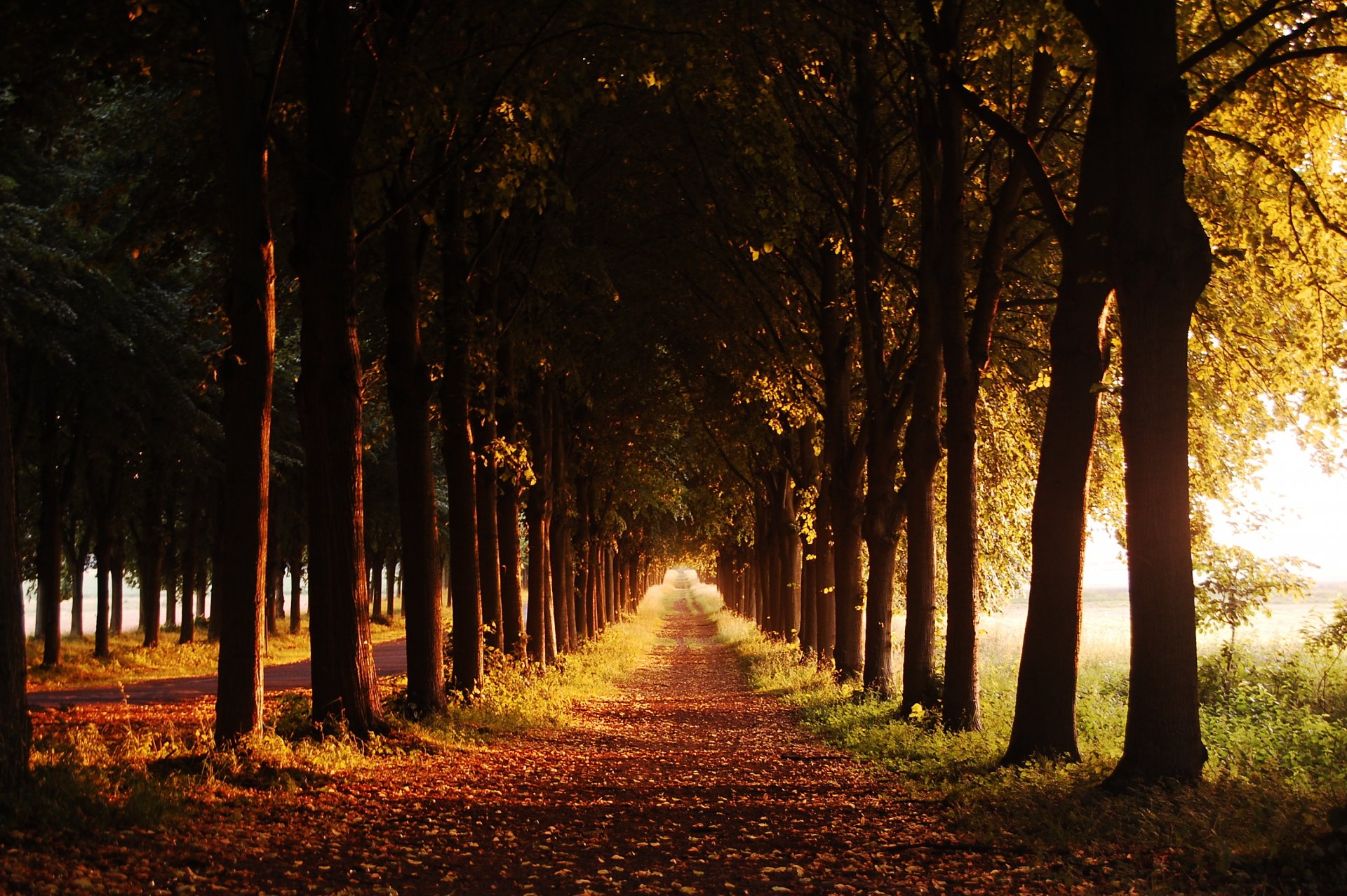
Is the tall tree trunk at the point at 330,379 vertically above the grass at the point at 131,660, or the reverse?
the tall tree trunk at the point at 330,379

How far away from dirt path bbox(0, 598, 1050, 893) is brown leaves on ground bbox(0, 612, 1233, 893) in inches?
0.8

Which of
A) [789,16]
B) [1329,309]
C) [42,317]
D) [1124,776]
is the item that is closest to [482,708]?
[1124,776]

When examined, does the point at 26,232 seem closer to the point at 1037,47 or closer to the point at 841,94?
the point at 841,94

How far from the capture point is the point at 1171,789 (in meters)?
7.65

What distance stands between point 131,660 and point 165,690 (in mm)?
7069

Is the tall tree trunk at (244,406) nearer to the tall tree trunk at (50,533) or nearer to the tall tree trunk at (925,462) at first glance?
the tall tree trunk at (925,462)

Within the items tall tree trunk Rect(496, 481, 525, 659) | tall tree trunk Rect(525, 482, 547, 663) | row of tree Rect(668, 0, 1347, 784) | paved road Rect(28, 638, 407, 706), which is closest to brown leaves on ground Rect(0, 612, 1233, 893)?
row of tree Rect(668, 0, 1347, 784)

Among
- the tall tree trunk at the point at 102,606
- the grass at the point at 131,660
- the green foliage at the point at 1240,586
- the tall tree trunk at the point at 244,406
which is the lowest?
the grass at the point at 131,660

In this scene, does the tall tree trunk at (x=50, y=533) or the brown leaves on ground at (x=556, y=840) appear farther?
the tall tree trunk at (x=50, y=533)

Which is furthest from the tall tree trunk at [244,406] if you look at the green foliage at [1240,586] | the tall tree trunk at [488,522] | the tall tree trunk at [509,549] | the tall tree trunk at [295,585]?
the tall tree trunk at [295,585]

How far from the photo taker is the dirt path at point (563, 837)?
20.5 feet

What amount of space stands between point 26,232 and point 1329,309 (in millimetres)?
18699

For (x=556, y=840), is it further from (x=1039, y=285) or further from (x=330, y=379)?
(x=1039, y=285)

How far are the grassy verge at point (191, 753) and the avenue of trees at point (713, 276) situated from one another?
1.31 ft
